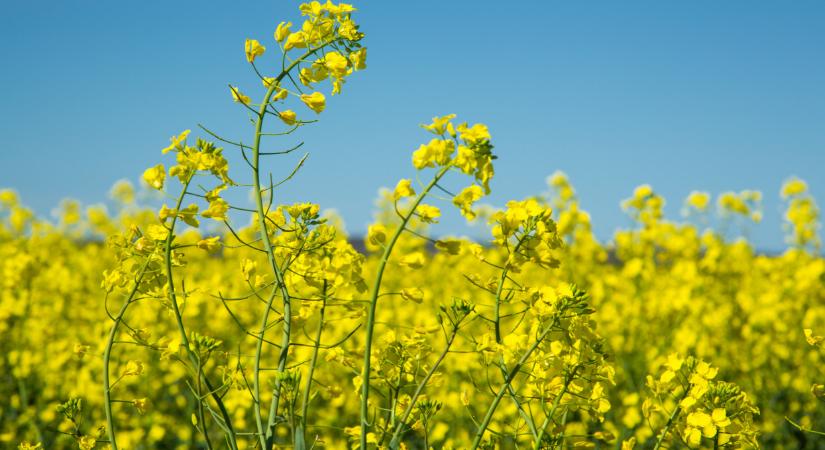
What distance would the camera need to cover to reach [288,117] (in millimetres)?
1798

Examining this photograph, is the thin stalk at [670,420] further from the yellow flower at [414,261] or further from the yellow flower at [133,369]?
the yellow flower at [133,369]

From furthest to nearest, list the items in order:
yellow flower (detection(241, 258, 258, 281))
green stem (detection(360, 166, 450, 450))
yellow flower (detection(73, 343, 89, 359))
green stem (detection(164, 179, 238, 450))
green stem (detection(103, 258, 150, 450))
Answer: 1. yellow flower (detection(73, 343, 89, 359))
2. yellow flower (detection(241, 258, 258, 281))
3. green stem (detection(103, 258, 150, 450))
4. green stem (detection(164, 179, 238, 450))
5. green stem (detection(360, 166, 450, 450))

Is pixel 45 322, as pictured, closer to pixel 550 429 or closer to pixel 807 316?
pixel 550 429

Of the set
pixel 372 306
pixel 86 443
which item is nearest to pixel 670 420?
pixel 372 306

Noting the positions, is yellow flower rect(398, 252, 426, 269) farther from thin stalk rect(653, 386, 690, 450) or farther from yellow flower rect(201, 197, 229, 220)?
thin stalk rect(653, 386, 690, 450)

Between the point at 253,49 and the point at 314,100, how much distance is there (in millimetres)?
186

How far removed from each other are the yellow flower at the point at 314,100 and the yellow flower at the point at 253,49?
0.47 feet

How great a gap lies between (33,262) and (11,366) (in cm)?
117

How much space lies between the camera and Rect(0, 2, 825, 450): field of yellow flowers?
174cm

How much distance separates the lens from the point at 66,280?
684 centimetres

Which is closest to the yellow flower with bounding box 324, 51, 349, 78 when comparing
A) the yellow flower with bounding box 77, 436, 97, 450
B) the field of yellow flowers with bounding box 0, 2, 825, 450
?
the field of yellow flowers with bounding box 0, 2, 825, 450

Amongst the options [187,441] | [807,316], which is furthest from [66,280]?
[807,316]

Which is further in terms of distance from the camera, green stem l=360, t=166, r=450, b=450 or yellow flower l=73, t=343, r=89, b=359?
yellow flower l=73, t=343, r=89, b=359

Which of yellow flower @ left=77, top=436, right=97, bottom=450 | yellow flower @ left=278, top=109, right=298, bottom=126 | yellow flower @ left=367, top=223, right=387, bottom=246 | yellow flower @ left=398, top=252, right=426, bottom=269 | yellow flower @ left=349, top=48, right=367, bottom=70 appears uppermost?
yellow flower @ left=349, top=48, right=367, bottom=70
